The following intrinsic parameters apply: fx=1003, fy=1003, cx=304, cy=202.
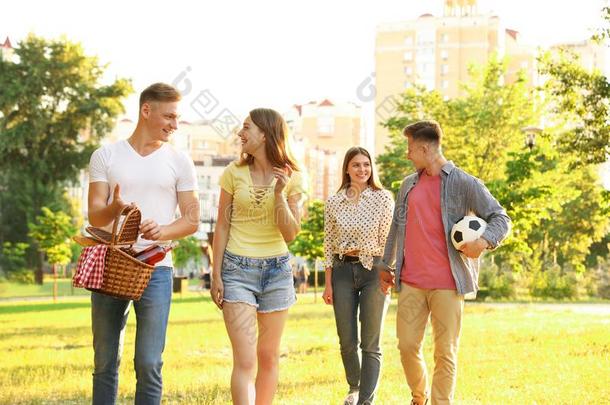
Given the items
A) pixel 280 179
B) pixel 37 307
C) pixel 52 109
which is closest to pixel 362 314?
pixel 280 179

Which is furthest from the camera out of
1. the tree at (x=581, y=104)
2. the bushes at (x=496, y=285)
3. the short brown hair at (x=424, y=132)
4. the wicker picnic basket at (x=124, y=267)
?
the bushes at (x=496, y=285)

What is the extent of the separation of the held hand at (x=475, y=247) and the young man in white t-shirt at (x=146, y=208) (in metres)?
1.89

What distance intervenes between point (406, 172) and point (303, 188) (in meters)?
37.4

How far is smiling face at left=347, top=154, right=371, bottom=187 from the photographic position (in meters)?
8.09

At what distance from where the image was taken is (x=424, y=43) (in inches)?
4323

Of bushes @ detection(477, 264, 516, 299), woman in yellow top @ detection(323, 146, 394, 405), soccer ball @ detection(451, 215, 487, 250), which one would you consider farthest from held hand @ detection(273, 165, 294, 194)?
bushes @ detection(477, 264, 516, 299)

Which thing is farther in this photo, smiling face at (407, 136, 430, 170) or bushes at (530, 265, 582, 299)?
bushes at (530, 265, 582, 299)

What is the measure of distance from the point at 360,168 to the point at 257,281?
2216 mm

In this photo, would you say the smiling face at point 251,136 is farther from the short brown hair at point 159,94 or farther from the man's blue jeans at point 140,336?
the man's blue jeans at point 140,336

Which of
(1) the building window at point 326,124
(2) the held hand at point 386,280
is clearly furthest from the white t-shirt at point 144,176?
(1) the building window at point 326,124

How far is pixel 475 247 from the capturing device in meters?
6.59

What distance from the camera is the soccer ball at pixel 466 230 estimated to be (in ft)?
21.9

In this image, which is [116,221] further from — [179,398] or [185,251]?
[185,251]

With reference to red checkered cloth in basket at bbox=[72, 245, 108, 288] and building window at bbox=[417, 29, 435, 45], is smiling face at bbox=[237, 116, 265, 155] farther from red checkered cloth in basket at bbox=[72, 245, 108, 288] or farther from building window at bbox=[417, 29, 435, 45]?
building window at bbox=[417, 29, 435, 45]
